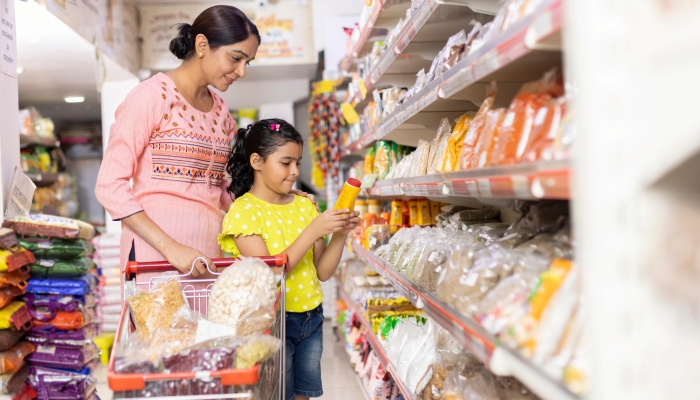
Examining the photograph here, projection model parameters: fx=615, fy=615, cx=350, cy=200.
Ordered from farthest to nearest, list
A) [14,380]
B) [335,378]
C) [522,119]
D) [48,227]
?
[335,378] → [48,227] → [14,380] → [522,119]

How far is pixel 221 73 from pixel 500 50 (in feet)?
4.44

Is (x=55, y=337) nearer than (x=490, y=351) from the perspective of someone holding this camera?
No

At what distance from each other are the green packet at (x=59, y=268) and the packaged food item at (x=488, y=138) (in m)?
3.06

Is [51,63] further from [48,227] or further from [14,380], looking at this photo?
[14,380]

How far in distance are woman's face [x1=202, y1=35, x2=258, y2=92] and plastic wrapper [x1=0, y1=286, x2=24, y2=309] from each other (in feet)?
6.15

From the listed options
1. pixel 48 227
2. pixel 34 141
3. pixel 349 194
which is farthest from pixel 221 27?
pixel 34 141

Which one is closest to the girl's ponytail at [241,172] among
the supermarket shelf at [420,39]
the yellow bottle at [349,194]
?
the yellow bottle at [349,194]

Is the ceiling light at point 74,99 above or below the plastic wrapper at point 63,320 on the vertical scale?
above

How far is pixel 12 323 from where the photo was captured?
11.0 ft

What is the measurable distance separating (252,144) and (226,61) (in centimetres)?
35

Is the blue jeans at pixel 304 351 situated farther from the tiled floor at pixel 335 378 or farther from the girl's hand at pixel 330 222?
the tiled floor at pixel 335 378

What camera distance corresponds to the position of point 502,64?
4.25 feet

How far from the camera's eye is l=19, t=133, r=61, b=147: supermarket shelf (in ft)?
18.2

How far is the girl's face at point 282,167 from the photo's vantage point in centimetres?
241
